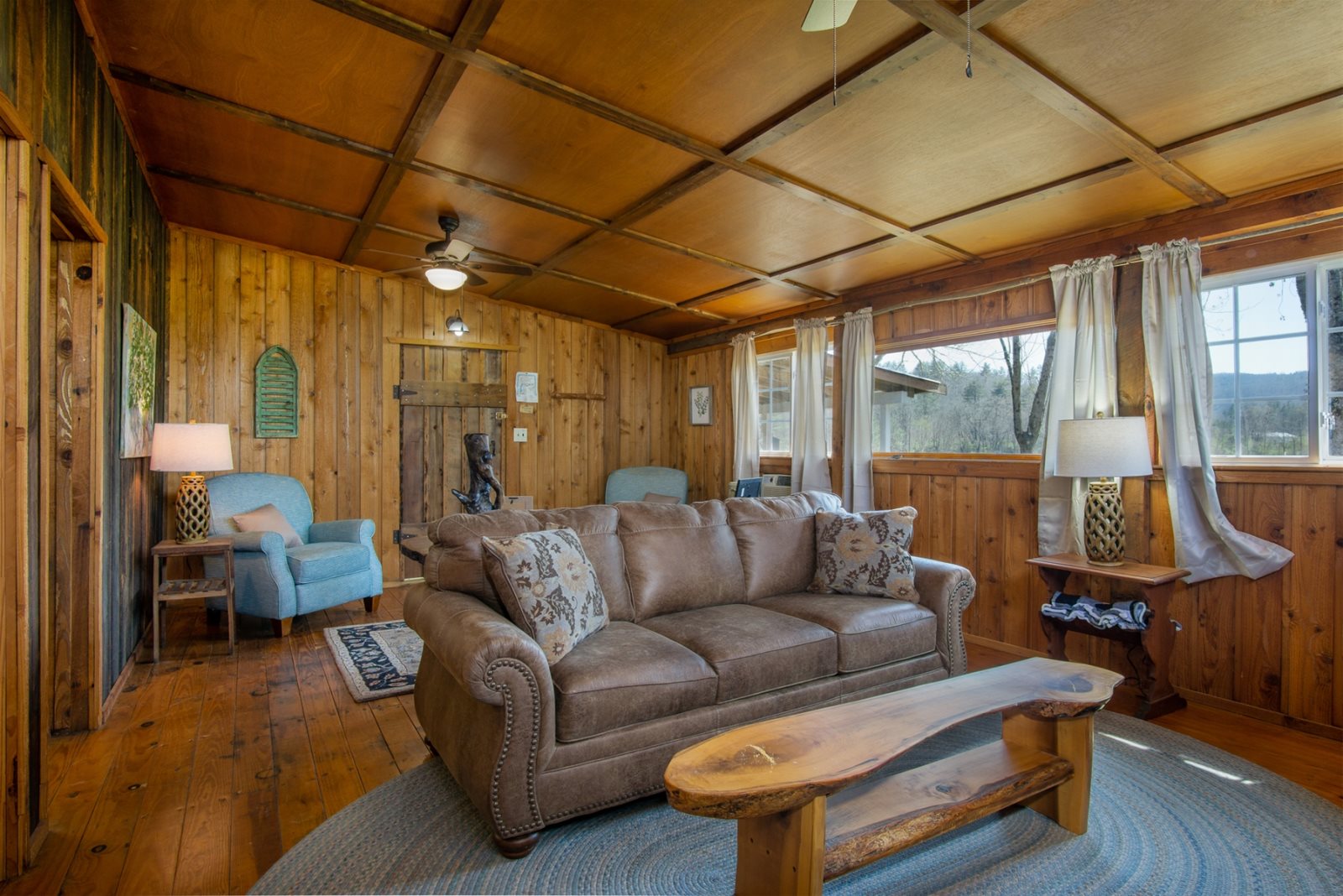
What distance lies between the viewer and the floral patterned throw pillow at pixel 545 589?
213 centimetres

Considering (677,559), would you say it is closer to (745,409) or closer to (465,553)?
(465,553)

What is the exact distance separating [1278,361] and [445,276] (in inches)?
169

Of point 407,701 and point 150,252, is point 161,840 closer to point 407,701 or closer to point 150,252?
point 407,701

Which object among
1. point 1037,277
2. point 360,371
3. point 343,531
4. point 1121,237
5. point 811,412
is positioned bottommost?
point 343,531

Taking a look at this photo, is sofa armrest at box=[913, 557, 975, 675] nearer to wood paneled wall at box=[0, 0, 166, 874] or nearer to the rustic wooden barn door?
wood paneled wall at box=[0, 0, 166, 874]

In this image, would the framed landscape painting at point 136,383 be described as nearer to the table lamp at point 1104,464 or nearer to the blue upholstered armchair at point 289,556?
the blue upholstered armchair at point 289,556

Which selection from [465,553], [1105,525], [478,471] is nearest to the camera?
[465,553]

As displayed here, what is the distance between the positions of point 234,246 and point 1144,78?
5.40 m

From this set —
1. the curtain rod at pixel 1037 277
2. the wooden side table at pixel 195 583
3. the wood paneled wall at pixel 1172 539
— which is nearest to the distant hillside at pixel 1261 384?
the wood paneled wall at pixel 1172 539

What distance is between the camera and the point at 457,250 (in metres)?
3.95

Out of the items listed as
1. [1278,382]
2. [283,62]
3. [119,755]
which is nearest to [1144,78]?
[1278,382]

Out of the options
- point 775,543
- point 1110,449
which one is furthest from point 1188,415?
point 775,543

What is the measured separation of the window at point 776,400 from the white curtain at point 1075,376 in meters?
2.15

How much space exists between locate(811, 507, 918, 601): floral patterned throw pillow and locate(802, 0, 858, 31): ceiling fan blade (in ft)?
6.71
